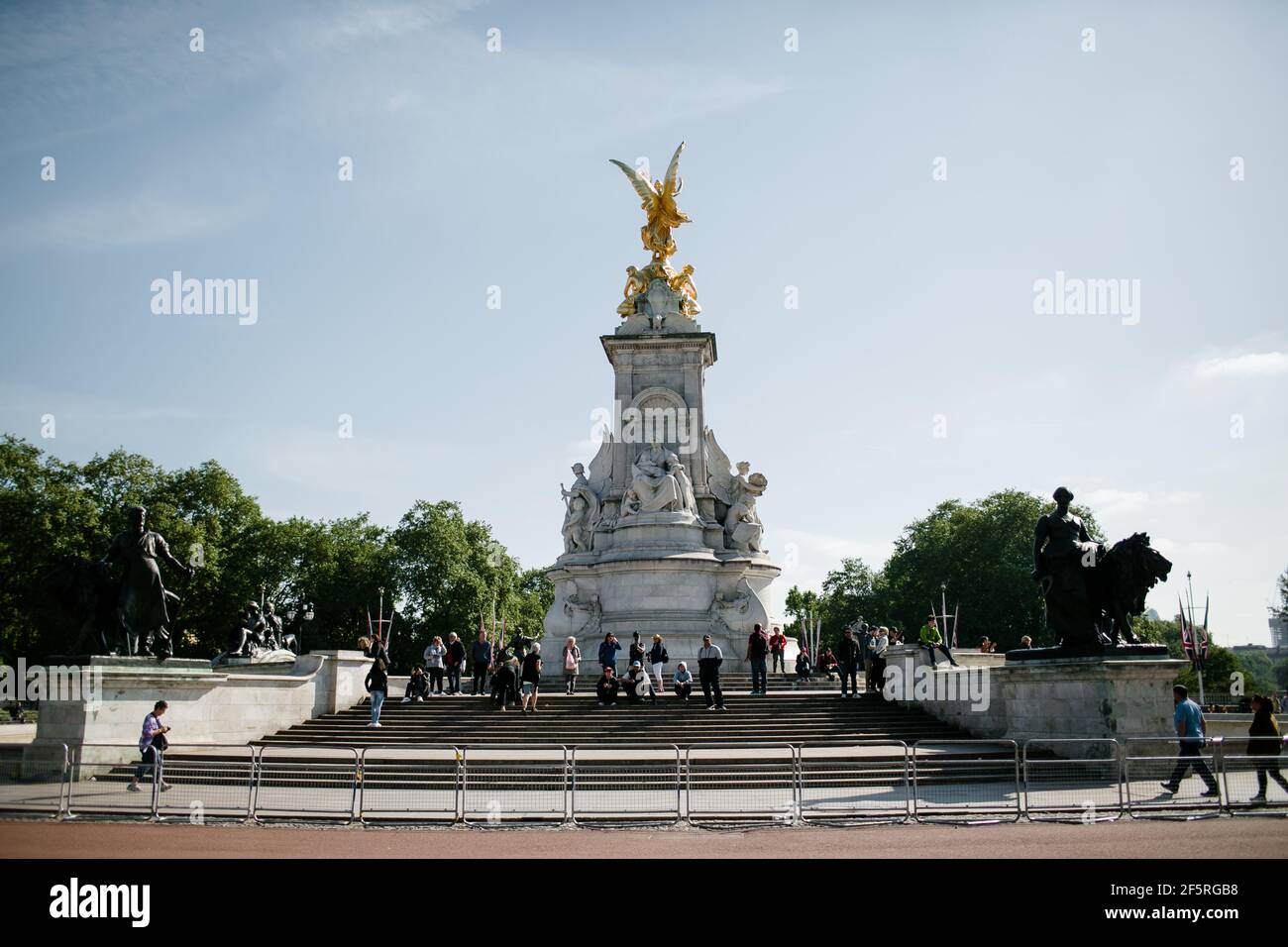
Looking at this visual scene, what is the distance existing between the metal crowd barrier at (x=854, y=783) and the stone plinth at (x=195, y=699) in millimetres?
10349

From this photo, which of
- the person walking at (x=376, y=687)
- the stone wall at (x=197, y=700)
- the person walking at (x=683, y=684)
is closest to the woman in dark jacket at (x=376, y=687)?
the person walking at (x=376, y=687)

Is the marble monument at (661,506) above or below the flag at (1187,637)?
above

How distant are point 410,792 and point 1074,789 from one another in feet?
29.2

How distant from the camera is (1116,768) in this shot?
41.2 ft

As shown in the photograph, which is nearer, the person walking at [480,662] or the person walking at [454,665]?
the person walking at [480,662]

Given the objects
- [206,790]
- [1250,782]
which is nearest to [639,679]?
[206,790]

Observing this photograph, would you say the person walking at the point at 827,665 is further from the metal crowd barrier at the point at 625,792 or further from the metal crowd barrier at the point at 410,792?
the metal crowd barrier at the point at 410,792

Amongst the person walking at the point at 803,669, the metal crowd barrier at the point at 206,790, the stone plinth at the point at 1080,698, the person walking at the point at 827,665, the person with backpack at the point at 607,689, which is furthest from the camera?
the person walking at the point at 827,665

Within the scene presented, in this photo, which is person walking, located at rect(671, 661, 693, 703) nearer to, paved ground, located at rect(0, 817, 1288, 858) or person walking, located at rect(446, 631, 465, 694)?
person walking, located at rect(446, 631, 465, 694)

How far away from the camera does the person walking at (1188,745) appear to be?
12859mm
